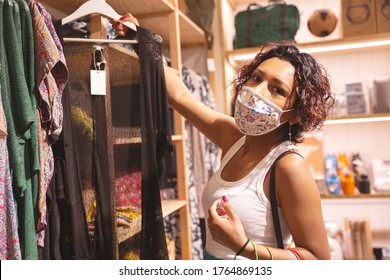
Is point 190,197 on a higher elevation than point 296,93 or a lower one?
lower

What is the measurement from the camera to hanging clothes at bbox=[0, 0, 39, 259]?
0.87 metres

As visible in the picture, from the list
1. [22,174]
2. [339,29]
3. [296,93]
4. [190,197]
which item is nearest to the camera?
[22,174]

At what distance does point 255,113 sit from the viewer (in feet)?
3.34

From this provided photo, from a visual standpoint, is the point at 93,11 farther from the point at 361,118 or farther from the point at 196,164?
the point at 361,118

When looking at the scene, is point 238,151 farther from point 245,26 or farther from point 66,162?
point 245,26

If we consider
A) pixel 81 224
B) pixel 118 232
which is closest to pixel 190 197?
pixel 118 232

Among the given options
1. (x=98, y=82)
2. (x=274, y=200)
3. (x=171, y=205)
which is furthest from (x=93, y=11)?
(x=171, y=205)

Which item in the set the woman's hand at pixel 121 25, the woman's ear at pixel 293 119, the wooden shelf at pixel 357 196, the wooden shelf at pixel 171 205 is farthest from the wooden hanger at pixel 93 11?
the wooden shelf at pixel 357 196

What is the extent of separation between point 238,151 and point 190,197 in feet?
2.82

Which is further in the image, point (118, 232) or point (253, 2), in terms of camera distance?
point (253, 2)

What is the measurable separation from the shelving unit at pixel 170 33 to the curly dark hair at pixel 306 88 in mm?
501

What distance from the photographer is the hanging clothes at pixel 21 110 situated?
873 millimetres

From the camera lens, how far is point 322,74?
1048mm

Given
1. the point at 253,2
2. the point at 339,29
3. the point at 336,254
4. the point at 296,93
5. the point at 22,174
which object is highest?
the point at 253,2
